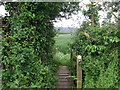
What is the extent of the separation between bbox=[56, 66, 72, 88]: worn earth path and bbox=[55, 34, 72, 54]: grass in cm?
57

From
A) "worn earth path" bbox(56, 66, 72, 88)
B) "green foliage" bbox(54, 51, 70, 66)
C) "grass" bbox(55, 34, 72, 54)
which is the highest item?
"grass" bbox(55, 34, 72, 54)

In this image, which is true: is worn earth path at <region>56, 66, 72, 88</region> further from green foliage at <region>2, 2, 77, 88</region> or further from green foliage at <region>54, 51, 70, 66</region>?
green foliage at <region>2, 2, 77, 88</region>

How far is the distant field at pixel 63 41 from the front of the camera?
358 cm

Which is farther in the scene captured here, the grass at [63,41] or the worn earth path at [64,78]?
the grass at [63,41]

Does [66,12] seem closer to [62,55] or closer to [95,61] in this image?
[62,55]

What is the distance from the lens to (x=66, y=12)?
370 cm

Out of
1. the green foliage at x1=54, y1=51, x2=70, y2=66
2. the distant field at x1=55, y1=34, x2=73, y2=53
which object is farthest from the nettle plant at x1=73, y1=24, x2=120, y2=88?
the green foliage at x1=54, y1=51, x2=70, y2=66

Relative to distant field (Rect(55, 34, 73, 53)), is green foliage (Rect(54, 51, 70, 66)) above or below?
below

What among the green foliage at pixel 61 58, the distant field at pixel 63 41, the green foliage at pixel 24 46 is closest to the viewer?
the green foliage at pixel 24 46

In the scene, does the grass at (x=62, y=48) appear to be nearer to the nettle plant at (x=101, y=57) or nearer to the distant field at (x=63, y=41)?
the distant field at (x=63, y=41)

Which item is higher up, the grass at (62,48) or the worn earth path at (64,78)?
the grass at (62,48)

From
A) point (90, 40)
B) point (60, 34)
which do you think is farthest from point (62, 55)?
point (90, 40)

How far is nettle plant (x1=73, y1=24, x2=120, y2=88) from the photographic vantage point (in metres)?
2.46

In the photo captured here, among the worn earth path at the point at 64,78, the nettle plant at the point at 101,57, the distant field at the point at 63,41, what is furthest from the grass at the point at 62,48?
the nettle plant at the point at 101,57
